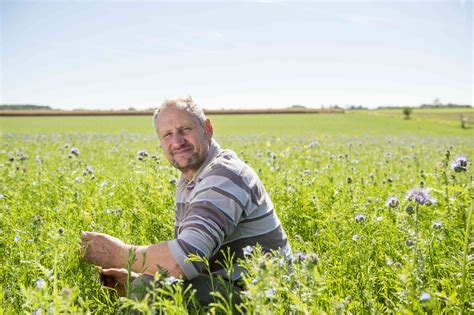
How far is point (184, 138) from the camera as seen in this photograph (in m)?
3.21

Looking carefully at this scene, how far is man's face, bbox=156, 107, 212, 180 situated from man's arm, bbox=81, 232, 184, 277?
2.62ft

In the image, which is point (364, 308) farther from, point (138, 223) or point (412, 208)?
point (138, 223)

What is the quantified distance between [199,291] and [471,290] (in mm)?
1669

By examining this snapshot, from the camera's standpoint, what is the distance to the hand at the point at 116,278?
9.27 feet

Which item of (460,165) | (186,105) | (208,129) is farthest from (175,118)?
(460,165)

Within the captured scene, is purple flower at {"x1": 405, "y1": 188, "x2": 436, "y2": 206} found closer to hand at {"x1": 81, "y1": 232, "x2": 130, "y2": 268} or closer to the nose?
the nose

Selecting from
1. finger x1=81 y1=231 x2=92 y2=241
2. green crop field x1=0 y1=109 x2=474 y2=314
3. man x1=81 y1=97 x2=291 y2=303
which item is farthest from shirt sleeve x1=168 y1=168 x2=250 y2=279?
finger x1=81 y1=231 x2=92 y2=241

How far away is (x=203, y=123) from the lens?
10.8 ft

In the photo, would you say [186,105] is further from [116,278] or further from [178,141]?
[116,278]

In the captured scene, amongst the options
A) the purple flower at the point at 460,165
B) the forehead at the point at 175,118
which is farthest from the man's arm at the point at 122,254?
the purple flower at the point at 460,165

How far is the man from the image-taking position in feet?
8.36

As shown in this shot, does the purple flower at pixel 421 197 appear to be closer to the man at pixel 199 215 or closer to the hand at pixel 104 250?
the man at pixel 199 215

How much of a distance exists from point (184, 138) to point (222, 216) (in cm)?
84

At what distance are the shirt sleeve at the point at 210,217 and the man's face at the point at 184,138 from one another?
0.42 metres
